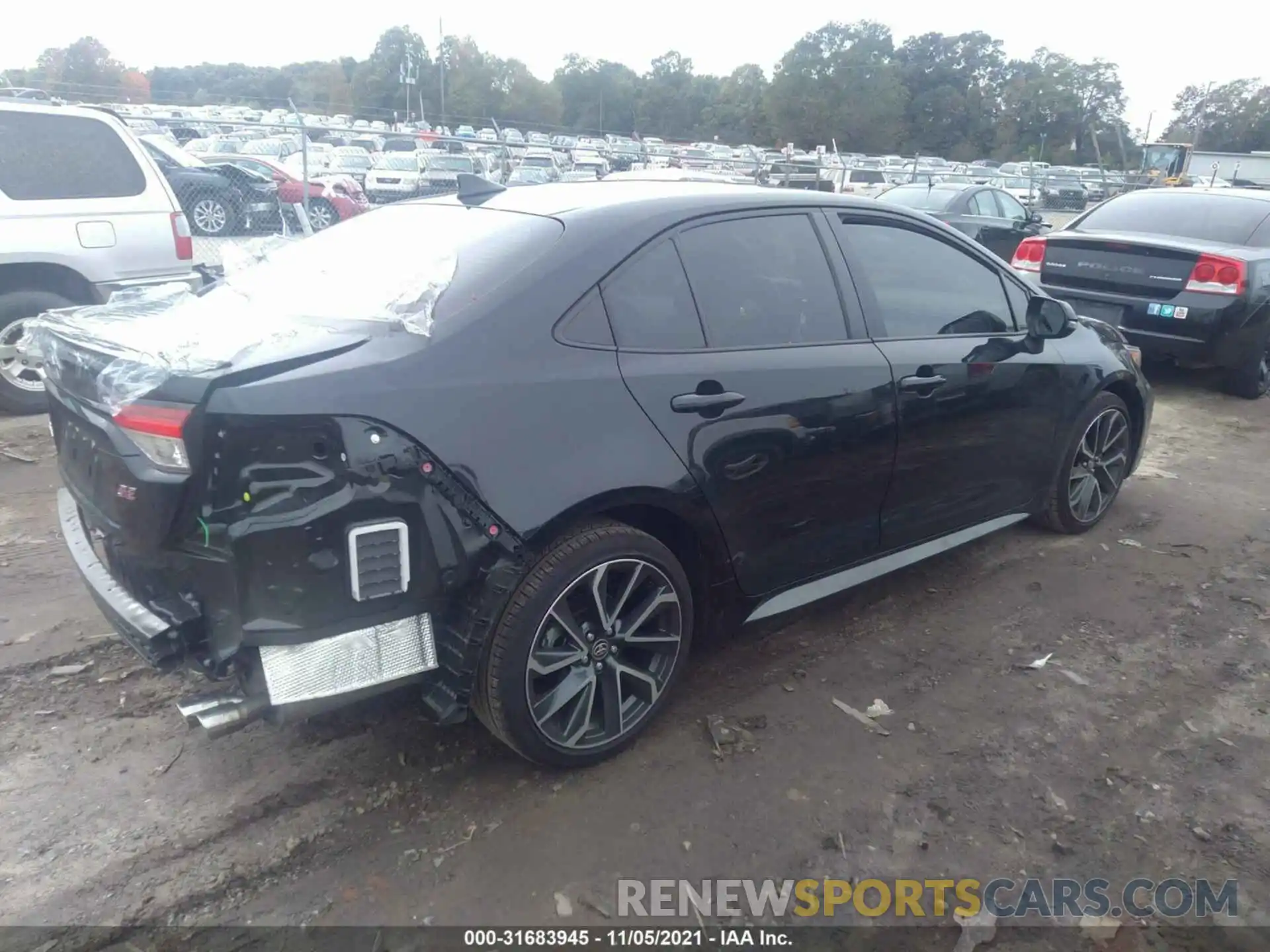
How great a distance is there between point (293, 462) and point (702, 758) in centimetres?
160

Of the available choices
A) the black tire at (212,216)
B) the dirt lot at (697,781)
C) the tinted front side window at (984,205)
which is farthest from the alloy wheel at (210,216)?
the tinted front side window at (984,205)

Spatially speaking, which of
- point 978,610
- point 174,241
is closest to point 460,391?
point 978,610

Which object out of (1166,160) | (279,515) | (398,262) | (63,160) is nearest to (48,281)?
(63,160)

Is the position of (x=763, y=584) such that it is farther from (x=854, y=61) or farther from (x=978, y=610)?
(x=854, y=61)

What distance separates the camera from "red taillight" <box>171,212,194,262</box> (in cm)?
656

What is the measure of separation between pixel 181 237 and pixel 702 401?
5.28 metres

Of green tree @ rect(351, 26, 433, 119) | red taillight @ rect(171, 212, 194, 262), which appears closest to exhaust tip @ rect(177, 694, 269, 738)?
red taillight @ rect(171, 212, 194, 262)

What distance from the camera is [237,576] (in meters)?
2.30

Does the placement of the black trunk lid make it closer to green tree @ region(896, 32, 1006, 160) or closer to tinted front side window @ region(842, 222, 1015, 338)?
tinted front side window @ region(842, 222, 1015, 338)

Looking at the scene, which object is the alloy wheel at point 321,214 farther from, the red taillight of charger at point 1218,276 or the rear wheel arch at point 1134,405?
the rear wheel arch at point 1134,405

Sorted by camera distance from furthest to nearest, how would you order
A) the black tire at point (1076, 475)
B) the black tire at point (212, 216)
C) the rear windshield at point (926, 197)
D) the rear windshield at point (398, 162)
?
the rear windshield at point (398, 162), the rear windshield at point (926, 197), the black tire at point (212, 216), the black tire at point (1076, 475)

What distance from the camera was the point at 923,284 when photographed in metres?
3.77

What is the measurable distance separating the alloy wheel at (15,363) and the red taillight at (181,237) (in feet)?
3.62

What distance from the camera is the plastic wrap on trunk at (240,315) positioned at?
239 centimetres
